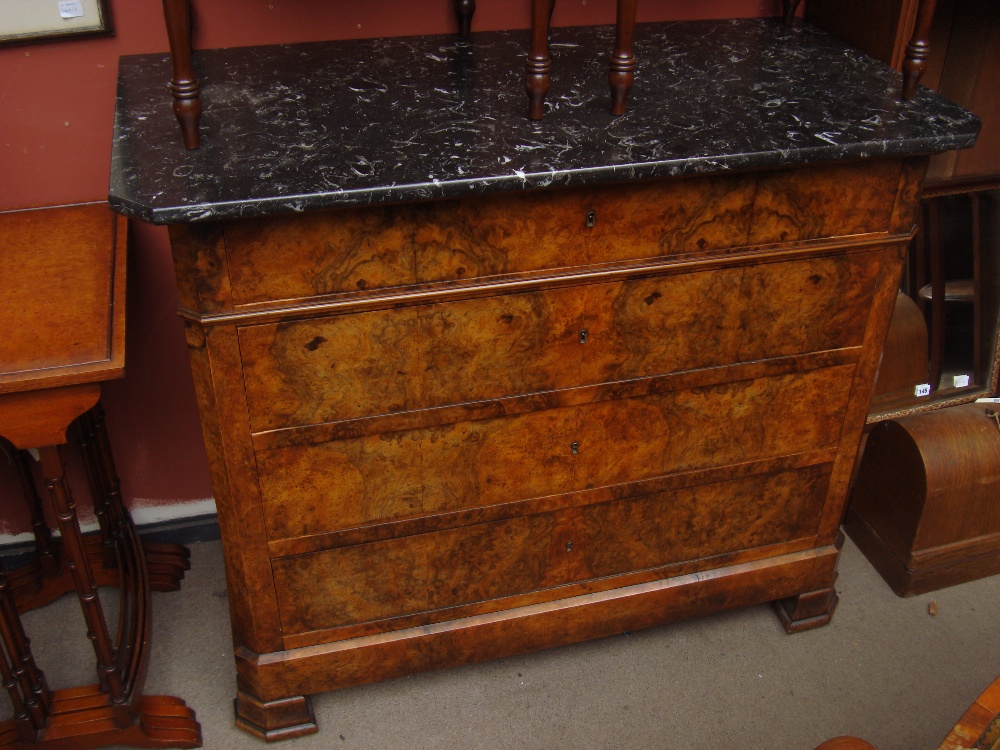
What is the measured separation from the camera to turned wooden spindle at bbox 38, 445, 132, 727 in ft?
6.69

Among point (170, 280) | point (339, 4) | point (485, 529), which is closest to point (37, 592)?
point (170, 280)

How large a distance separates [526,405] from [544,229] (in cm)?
43

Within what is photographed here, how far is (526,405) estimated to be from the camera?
7.07 feet

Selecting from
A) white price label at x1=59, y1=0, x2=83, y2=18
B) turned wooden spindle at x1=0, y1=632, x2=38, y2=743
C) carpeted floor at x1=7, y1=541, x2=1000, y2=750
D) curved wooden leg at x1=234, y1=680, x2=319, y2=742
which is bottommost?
carpeted floor at x1=7, y1=541, x2=1000, y2=750

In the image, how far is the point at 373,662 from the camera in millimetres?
2410

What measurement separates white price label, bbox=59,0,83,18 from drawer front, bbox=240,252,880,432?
1007mm

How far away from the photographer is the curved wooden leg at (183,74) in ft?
5.52

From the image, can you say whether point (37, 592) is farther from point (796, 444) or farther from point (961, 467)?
point (961, 467)

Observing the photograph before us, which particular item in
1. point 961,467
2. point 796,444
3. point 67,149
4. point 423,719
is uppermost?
point 67,149

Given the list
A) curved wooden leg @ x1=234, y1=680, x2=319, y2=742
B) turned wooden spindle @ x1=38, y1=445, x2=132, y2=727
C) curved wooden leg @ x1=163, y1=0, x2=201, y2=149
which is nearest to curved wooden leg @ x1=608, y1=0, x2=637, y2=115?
curved wooden leg @ x1=163, y1=0, x2=201, y2=149

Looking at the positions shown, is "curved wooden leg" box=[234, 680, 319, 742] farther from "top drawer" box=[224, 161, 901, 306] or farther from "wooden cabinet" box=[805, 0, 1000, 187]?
"wooden cabinet" box=[805, 0, 1000, 187]

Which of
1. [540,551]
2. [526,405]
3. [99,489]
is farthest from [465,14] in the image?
[99,489]

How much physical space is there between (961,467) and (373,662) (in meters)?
1.77

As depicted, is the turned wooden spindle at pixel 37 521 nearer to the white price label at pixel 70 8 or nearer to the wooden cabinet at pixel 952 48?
the white price label at pixel 70 8
